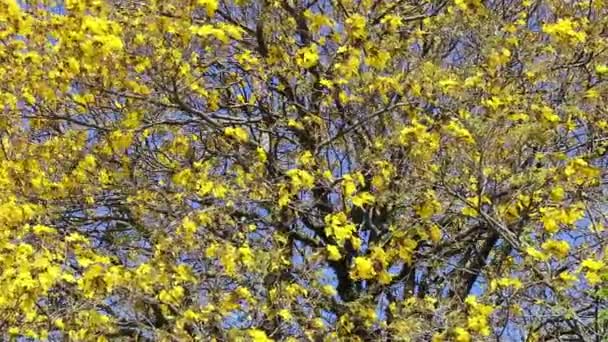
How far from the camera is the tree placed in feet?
16.1

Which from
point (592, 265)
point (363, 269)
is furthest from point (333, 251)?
point (592, 265)

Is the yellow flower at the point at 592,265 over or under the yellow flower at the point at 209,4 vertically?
under

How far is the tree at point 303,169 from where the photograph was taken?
16.1 feet

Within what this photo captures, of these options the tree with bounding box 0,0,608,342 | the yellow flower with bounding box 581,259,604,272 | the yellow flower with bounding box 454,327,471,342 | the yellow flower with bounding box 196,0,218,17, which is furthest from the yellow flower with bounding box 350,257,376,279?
the yellow flower with bounding box 196,0,218,17

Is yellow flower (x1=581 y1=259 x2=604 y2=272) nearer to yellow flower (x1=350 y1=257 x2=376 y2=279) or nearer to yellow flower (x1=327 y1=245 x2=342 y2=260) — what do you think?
yellow flower (x1=350 y1=257 x2=376 y2=279)

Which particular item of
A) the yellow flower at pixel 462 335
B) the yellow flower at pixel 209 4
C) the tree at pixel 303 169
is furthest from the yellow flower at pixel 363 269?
the yellow flower at pixel 209 4

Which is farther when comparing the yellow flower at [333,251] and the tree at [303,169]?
the yellow flower at [333,251]

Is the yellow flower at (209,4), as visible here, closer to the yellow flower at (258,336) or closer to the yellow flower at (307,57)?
the yellow flower at (307,57)

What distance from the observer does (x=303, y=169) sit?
18.1 ft

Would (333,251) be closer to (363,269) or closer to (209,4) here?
(363,269)

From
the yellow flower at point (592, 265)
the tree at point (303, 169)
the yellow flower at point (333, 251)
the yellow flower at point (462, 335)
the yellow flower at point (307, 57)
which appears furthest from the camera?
the yellow flower at point (307, 57)

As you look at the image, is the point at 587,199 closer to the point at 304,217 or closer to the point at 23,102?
the point at 304,217

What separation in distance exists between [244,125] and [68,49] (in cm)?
151

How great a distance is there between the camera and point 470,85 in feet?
17.3
